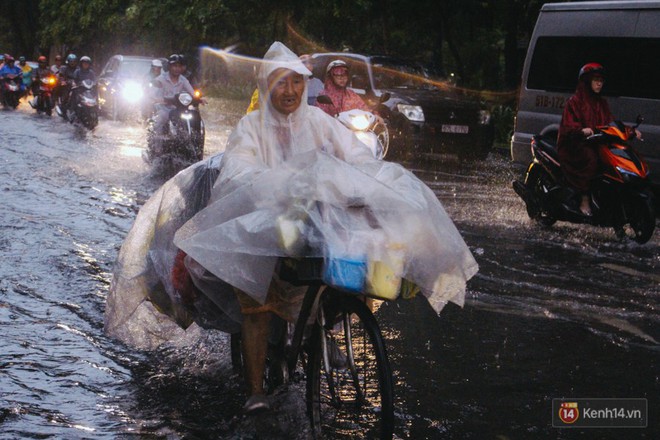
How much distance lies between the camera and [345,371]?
457 cm

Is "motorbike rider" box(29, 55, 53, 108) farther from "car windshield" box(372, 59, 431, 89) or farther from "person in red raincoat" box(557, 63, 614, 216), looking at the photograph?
"person in red raincoat" box(557, 63, 614, 216)

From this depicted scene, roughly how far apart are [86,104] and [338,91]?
1205cm

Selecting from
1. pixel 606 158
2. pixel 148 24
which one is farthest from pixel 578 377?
pixel 148 24

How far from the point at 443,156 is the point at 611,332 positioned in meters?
12.7

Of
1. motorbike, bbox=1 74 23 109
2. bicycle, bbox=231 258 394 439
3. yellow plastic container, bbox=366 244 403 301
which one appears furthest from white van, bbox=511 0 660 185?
motorbike, bbox=1 74 23 109

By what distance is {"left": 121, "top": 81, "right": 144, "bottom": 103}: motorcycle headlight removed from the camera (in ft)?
83.6

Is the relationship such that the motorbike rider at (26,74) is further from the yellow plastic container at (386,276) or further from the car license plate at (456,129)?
the yellow plastic container at (386,276)

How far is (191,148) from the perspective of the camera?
16.1 meters

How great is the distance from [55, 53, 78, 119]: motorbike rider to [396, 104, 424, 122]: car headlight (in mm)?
9920

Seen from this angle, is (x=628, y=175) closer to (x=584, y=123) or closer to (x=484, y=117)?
(x=584, y=123)

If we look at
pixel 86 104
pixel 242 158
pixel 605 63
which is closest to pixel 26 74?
pixel 86 104

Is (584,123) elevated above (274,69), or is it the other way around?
(274,69)

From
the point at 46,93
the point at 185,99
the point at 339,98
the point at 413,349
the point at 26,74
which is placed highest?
the point at 339,98

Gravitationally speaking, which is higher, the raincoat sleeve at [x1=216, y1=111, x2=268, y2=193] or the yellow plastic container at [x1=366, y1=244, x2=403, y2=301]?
the raincoat sleeve at [x1=216, y1=111, x2=268, y2=193]
